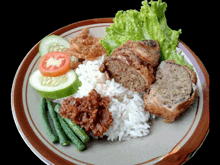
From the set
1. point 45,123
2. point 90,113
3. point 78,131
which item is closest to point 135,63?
point 90,113

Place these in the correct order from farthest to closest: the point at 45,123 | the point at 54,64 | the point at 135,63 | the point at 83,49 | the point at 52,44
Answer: the point at 52,44 < the point at 83,49 < the point at 54,64 < the point at 135,63 < the point at 45,123

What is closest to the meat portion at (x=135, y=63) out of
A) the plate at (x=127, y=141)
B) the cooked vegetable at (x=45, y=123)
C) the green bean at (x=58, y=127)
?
the plate at (x=127, y=141)

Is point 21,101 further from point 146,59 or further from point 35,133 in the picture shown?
point 146,59

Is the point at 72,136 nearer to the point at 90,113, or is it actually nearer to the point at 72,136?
the point at 72,136

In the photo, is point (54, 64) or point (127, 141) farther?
point (54, 64)

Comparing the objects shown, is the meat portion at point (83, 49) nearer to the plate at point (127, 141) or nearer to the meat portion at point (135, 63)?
the meat portion at point (135, 63)

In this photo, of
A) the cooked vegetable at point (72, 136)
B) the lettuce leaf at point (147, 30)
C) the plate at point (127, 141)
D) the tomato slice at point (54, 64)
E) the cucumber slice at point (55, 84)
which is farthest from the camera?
the lettuce leaf at point (147, 30)

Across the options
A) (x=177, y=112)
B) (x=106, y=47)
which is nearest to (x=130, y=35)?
(x=106, y=47)
